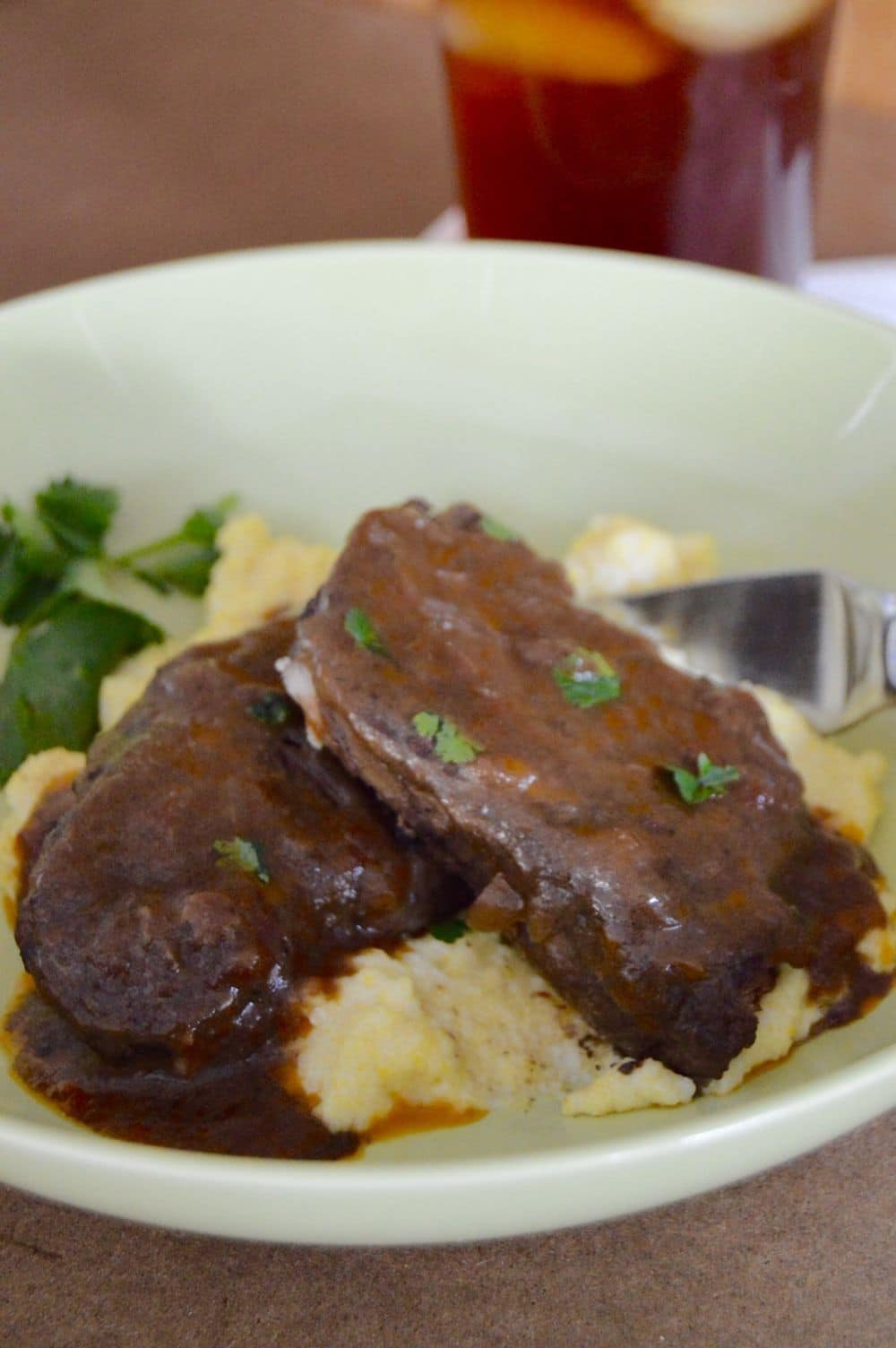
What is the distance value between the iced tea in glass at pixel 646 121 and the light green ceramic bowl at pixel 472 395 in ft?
1.11

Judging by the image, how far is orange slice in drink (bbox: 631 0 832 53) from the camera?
3.24 meters

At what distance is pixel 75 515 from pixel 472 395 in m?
1.01

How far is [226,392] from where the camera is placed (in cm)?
337

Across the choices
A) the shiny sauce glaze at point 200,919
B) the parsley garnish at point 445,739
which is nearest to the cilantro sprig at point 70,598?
the shiny sauce glaze at point 200,919

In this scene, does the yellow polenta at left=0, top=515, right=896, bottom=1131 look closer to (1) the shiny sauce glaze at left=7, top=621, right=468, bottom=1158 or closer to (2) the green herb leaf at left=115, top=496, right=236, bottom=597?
(1) the shiny sauce glaze at left=7, top=621, right=468, bottom=1158

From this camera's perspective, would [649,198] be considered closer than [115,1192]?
No

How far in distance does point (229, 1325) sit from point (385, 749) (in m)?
0.88

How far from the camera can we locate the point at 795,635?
2.79m

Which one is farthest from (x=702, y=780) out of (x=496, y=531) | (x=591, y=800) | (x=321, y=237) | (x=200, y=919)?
(x=321, y=237)

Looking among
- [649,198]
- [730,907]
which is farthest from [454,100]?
[730,907]

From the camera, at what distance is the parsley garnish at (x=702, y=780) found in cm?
229

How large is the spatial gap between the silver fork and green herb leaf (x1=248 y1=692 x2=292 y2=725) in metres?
0.82

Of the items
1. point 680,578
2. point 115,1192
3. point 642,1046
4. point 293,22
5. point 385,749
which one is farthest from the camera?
point 293,22

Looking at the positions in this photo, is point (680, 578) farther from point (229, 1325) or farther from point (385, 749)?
point (229, 1325)
